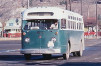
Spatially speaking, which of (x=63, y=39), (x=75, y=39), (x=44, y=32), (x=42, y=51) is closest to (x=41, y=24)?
Answer: (x=44, y=32)

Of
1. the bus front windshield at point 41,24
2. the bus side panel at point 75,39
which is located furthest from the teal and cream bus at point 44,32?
the bus side panel at point 75,39

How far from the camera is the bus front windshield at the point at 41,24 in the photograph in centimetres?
2717

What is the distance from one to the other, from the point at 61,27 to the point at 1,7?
73.4 metres

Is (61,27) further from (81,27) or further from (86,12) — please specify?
(86,12)

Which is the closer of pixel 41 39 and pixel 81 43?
pixel 41 39

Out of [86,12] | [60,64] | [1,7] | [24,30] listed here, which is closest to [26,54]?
[24,30]

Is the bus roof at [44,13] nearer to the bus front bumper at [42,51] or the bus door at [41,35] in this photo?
the bus door at [41,35]

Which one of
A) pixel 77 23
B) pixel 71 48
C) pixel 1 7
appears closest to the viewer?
pixel 71 48

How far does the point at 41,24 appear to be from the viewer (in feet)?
89.7

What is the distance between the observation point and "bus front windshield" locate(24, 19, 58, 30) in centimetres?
2717

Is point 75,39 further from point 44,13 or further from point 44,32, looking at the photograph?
point 44,13

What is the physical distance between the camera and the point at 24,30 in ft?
89.5

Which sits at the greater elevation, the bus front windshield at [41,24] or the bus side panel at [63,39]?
the bus front windshield at [41,24]

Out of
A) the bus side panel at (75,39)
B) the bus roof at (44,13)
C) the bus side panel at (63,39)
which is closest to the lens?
the bus roof at (44,13)
